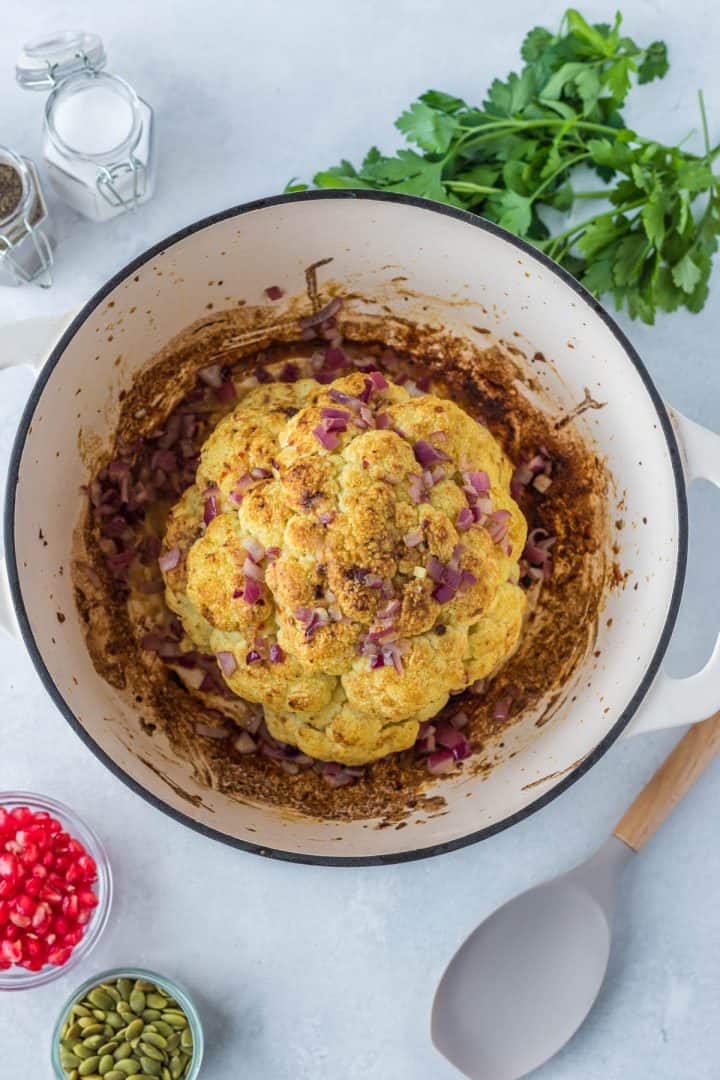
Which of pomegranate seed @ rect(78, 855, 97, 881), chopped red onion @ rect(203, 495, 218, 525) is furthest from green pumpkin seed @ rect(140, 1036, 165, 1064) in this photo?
chopped red onion @ rect(203, 495, 218, 525)

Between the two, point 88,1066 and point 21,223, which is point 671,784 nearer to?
point 88,1066

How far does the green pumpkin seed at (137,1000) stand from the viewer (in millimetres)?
1926

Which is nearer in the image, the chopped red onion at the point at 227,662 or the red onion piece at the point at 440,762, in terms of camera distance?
the chopped red onion at the point at 227,662

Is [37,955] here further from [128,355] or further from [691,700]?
[691,700]

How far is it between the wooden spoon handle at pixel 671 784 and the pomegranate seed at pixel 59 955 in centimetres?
104

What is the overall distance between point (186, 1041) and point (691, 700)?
113cm

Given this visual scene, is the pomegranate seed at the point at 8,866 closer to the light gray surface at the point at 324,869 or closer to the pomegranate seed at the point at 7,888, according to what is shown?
the pomegranate seed at the point at 7,888

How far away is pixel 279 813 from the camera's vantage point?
179 centimetres

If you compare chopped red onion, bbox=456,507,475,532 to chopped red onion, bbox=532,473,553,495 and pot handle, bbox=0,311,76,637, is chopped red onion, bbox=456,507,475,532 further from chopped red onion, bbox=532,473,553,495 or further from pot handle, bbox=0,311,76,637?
pot handle, bbox=0,311,76,637

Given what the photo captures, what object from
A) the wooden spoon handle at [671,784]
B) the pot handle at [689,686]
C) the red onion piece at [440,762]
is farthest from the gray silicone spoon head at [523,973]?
the pot handle at [689,686]

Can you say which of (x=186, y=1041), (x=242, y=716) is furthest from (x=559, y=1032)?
(x=242, y=716)

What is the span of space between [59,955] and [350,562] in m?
0.94

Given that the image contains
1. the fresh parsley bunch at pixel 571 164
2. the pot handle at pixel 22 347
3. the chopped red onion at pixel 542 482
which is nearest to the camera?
the pot handle at pixel 22 347

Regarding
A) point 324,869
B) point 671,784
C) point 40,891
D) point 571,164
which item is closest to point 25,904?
point 40,891
